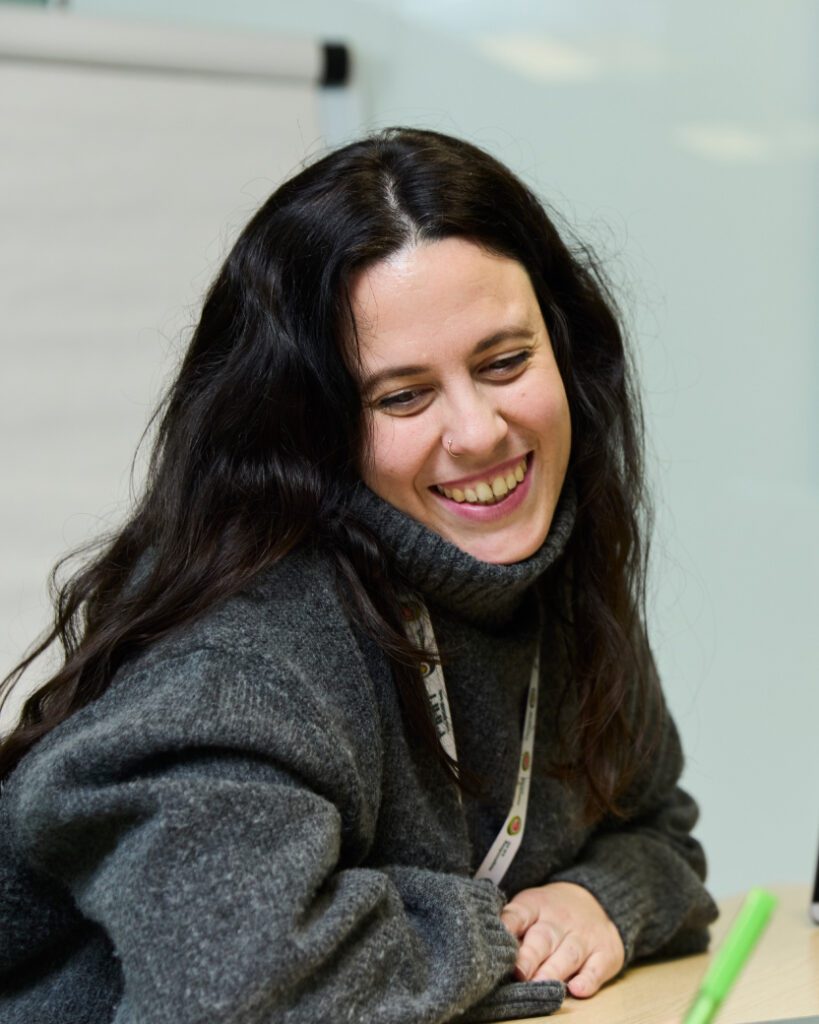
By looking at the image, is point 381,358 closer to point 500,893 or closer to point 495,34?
point 500,893

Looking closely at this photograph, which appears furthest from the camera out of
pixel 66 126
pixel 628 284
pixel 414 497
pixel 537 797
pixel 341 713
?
pixel 66 126

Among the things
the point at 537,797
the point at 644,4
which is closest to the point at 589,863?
the point at 537,797

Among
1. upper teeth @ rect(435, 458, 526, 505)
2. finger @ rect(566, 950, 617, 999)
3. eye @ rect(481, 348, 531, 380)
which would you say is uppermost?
eye @ rect(481, 348, 531, 380)

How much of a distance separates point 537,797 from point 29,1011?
45 centimetres

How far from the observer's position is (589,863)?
4.06ft

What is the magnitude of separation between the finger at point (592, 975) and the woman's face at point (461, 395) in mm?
307

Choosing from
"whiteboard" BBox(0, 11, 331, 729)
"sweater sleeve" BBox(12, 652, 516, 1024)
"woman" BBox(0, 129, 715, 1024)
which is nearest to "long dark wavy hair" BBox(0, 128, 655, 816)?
"woman" BBox(0, 129, 715, 1024)

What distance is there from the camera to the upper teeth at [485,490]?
1.10 metres

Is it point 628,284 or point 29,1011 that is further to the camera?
point 628,284

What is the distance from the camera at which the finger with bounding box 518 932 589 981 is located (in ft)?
3.45

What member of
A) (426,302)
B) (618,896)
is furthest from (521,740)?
(426,302)

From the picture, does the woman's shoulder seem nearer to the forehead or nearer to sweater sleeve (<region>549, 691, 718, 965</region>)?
the forehead

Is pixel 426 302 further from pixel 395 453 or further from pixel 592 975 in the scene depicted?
pixel 592 975

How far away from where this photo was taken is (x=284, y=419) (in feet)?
3.59
